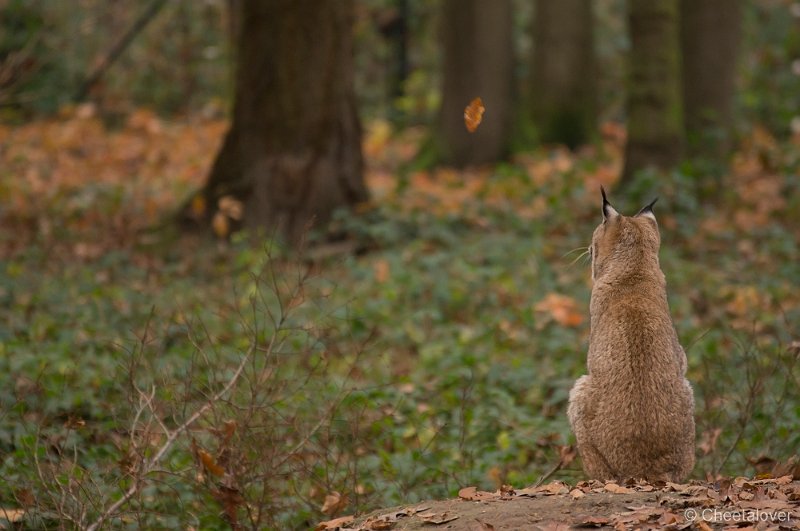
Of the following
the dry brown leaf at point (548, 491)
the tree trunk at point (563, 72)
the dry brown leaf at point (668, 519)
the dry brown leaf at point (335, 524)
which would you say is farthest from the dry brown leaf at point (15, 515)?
the tree trunk at point (563, 72)

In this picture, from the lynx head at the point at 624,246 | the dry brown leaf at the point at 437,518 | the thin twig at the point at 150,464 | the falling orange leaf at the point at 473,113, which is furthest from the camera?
the falling orange leaf at the point at 473,113

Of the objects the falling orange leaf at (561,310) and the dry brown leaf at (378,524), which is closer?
the dry brown leaf at (378,524)

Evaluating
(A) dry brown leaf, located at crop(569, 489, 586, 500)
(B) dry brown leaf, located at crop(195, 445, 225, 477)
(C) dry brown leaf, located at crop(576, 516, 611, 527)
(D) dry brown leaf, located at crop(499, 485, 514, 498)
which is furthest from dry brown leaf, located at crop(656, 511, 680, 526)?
(B) dry brown leaf, located at crop(195, 445, 225, 477)

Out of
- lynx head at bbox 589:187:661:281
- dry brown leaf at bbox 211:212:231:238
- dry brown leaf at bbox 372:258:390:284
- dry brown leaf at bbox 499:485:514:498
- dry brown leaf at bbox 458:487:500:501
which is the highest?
lynx head at bbox 589:187:661:281

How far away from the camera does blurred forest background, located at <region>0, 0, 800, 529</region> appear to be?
6234 mm

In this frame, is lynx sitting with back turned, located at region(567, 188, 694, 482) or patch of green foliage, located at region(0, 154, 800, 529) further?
patch of green foliage, located at region(0, 154, 800, 529)

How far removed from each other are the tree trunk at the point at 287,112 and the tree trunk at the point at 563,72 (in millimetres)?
6870

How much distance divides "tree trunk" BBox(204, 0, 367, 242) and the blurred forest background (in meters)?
0.03

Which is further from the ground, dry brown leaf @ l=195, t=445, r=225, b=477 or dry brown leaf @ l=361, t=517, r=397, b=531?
dry brown leaf @ l=195, t=445, r=225, b=477

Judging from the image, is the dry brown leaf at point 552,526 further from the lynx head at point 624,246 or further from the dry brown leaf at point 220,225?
the dry brown leaf at point 220,225

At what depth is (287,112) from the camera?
12492 millimetres

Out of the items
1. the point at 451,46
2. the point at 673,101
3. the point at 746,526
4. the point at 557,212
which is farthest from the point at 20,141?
the point at 746,526

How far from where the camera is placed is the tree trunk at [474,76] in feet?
58.7

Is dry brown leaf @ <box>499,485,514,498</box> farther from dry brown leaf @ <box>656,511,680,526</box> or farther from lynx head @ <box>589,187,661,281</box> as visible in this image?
lynx head @ <box>589,187,661,281</box>
